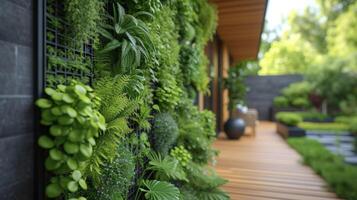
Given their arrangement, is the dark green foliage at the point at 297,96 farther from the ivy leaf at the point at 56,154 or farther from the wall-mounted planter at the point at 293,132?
the ivy leaf at the point at 56,154

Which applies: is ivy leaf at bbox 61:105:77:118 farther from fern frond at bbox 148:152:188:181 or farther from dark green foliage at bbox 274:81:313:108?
dark green foliage at bbox 274:81:313:108

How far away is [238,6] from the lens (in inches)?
144

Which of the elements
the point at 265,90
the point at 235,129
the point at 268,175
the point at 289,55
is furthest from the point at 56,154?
the point at 289,55

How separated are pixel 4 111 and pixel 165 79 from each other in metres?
1.37

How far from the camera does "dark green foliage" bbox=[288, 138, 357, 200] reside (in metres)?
2.53

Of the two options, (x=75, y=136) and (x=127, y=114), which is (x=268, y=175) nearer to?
(x=127, y=114)

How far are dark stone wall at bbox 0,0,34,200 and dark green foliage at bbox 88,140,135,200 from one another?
1.13ft

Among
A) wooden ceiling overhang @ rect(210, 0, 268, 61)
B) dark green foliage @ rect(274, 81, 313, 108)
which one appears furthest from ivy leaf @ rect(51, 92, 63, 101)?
dark green foliage @ rect(274, 81, 313, 108)

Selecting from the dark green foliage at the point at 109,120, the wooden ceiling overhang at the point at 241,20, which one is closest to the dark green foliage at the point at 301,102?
the wooden ceiling overhang at the point at 241,20

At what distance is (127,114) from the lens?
146 centimetres

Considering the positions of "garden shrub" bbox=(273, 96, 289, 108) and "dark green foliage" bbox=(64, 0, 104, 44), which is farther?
"garden shrub" bbox=(273, 96, 289, 108)

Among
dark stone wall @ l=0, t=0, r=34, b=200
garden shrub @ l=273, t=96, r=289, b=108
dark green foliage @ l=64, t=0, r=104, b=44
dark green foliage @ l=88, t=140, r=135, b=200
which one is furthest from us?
garden shrub @ l=273, t=96, r=289, b=108

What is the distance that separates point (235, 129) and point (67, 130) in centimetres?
484

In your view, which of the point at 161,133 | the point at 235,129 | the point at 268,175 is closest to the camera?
the point at 161,133
